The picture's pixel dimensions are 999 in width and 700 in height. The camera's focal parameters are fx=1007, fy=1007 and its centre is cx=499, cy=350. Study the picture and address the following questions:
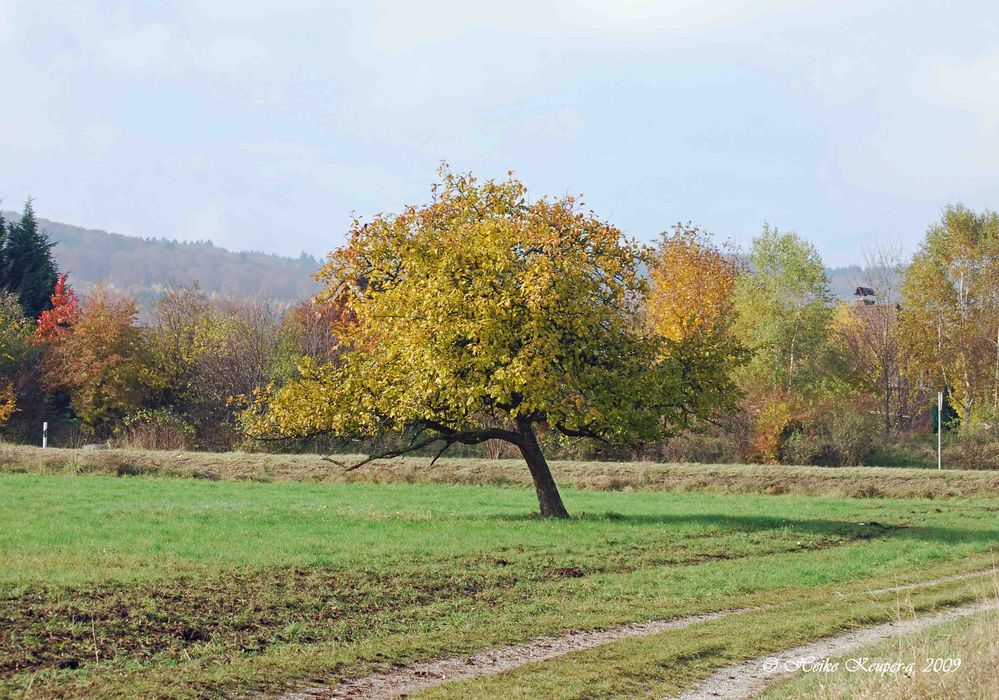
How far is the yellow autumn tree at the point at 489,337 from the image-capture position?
2614 cm

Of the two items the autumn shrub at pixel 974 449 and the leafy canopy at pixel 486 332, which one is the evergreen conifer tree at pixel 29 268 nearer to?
the leafy canopy at pixel 486 332

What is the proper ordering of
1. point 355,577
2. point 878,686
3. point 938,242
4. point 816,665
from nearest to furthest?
point 878,686 < point 816,665 < point 355,577 < point 938,242

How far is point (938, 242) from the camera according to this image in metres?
70.4

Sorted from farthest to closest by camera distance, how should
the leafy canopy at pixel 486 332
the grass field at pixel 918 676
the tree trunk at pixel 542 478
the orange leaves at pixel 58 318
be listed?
the orange leaves at pixel 58 318
the tree trunk at pixel 542 478
the leafy canopy at pixel 486 332
the grass field at pixel 918 676

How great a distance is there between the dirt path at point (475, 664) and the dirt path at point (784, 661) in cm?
36

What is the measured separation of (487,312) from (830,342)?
157 feet

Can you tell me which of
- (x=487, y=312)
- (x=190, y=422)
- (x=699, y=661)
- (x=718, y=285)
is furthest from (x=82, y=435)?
(x=699, y=661)

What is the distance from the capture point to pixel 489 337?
26047 mm

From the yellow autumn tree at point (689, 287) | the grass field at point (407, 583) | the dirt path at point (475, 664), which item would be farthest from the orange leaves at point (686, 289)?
the dirt path at point (475, 664)

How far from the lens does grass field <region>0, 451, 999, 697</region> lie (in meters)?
12.2

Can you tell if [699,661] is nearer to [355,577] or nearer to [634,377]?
[355,577]

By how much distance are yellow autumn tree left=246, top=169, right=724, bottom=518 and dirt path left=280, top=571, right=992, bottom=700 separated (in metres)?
10.7

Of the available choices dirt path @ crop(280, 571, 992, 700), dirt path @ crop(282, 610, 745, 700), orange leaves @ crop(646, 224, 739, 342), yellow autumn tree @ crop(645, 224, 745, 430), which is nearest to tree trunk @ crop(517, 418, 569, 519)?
dirt path @ crop(280, 571, 992, 700)

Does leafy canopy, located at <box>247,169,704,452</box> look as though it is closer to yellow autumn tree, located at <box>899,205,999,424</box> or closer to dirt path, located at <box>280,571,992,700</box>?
dirt path, located at <box>280,571,992,700</box>
